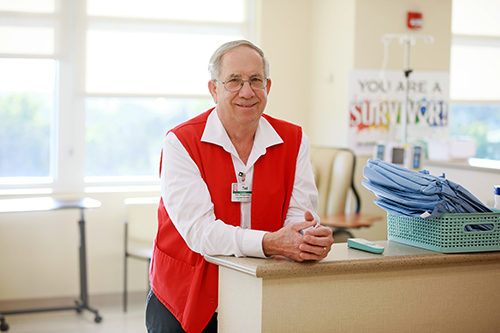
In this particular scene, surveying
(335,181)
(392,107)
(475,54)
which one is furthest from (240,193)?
(475,54)

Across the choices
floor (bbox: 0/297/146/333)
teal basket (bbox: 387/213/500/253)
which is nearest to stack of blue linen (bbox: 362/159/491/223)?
teal basket (bbox: 387/213/500/253)

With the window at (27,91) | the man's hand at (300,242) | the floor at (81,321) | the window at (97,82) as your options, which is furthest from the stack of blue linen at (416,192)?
the window at (27,91)

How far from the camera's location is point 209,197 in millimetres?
1735

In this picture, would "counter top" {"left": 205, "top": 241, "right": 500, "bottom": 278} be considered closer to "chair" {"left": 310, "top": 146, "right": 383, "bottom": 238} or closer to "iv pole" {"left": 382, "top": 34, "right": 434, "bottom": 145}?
"chair" {"left": 310, "top": 146, "right": 383, "bottom": 238}

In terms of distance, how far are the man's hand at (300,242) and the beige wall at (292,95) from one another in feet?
10.4

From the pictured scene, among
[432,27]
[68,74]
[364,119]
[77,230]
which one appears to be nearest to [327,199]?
[364,119]

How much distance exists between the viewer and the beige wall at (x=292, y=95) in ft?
14.6

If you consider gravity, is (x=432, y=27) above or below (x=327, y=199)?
above

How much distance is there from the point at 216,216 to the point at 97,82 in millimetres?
3199

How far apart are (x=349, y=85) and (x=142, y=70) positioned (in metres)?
1.65

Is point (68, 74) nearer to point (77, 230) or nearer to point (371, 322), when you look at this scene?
point (77, 230)

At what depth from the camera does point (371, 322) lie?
1.49 m

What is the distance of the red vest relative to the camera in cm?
171

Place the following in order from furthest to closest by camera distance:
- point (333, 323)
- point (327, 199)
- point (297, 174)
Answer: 1. point (327, 199)
2. point (297, 174)
3. point (333, 323)
